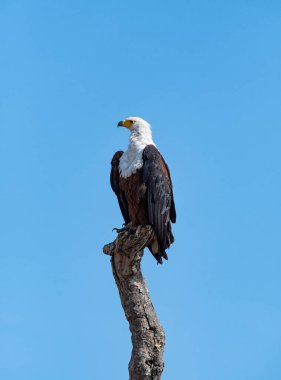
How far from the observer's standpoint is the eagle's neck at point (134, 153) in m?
9.65

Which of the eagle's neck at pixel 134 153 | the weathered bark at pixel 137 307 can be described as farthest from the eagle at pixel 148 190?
the weathered bark at pixel 137 307

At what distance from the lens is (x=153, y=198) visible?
31.1ft

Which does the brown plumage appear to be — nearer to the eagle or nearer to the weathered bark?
the eagle

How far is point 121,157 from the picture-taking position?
9.97 meters

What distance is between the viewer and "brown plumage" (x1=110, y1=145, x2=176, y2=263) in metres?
9.30

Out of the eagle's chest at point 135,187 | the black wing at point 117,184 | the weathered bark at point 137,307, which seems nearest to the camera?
the weathered bark at point 137,307

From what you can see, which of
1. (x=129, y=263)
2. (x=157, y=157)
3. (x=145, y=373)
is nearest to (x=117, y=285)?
(x=129, y=263)

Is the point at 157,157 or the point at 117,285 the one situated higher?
the point at 157,157

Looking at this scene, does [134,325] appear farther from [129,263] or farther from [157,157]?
[157,157]

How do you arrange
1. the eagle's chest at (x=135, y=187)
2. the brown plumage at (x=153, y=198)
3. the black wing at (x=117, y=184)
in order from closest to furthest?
the brown plumage at (x=153, y=198), the eagle's chest at (x=135, y=187), the black wing at (x=117, y=184)

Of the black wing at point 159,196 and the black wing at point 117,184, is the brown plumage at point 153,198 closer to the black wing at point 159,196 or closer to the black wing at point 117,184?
the black wing at point 159,196

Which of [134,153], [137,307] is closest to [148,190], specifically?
[134,153]

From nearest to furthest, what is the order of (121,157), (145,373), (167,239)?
(145,373)
(167,239)
(121,157)

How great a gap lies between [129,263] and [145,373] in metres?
1.20
